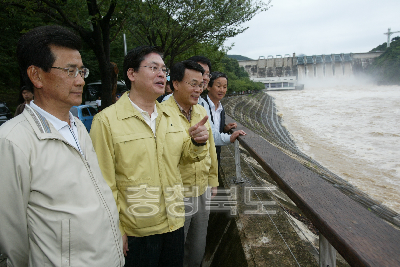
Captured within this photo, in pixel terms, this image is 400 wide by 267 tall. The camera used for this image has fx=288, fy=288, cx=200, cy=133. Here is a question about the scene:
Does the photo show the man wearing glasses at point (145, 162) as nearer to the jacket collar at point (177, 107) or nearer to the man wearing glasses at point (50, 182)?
the man wearing glasses at point (50, 182)

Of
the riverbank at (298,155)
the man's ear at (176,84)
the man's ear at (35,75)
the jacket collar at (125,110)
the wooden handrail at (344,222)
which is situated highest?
the man's ear at (35,75)

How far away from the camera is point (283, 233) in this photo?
7.20 feet

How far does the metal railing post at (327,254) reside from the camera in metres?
1.16

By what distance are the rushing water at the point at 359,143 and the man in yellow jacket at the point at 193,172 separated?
6226 millimetres

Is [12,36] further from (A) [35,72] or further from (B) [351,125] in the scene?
(B) [351,125]

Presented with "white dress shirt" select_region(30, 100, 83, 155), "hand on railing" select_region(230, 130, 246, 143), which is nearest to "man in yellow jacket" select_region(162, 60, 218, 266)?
"hand on railing" select_region(230, 130, 246, 143)

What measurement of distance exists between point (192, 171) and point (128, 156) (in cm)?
68

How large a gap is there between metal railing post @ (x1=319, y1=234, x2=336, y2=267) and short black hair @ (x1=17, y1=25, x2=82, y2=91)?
55.9 inches

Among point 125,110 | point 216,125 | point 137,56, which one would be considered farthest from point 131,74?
point 216,125

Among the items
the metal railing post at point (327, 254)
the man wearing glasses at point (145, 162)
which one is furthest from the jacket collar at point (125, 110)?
the metal railing post at point (327, 254)

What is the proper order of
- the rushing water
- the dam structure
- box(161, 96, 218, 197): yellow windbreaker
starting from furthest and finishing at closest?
the dam structure → the rushing water → box(161, 96, 218, 197): yellow windbreaker

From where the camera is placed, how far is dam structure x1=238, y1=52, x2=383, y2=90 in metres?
55.6

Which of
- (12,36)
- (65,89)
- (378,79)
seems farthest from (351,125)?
(378,79)

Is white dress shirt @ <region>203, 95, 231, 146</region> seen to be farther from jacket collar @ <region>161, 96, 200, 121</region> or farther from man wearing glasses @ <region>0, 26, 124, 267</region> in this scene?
man wearing glasses @ <region>0, 26, 124, 267</region>
